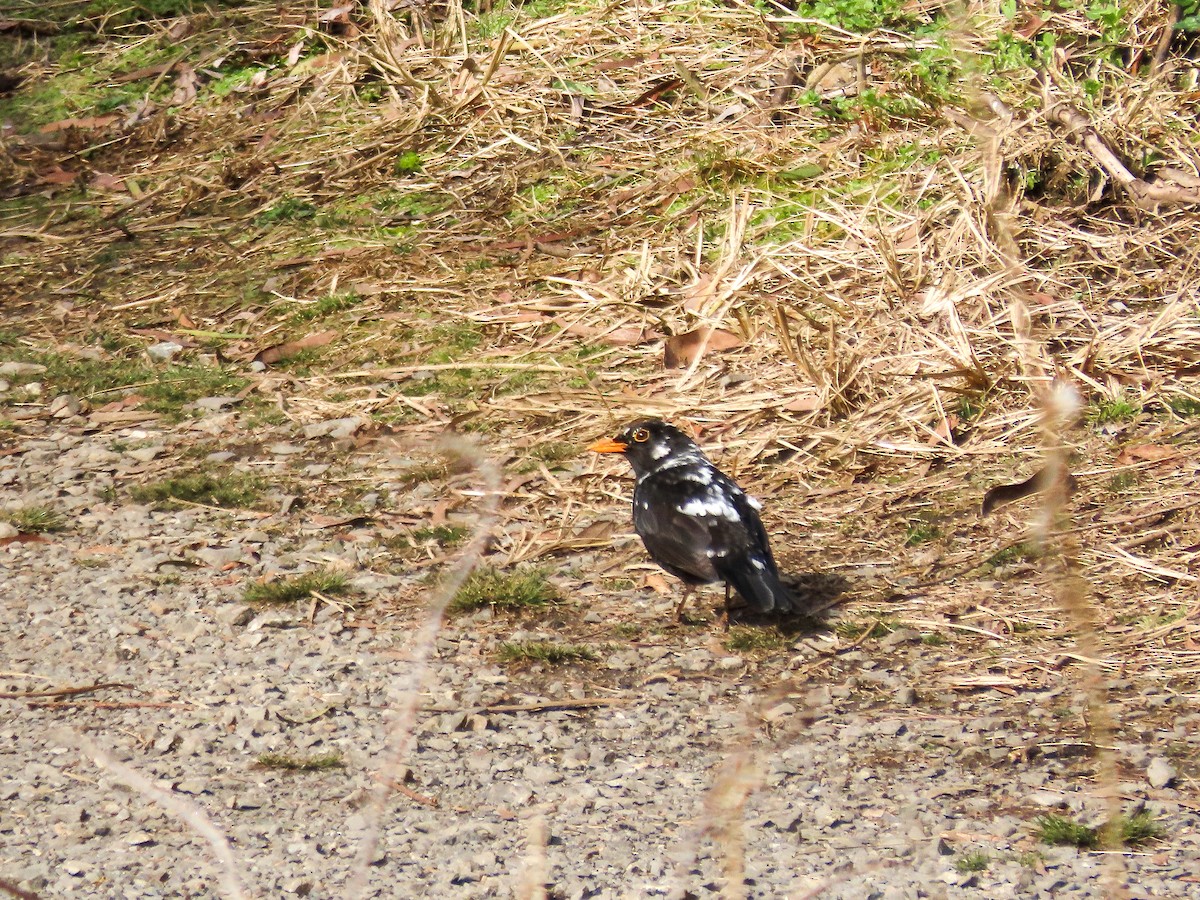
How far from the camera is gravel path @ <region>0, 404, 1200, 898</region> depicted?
407cm

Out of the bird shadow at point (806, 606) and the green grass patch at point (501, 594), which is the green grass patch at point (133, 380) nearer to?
the green grass patch at point (501, 594)

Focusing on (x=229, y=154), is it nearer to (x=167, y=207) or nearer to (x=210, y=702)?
(x=167, y=207)

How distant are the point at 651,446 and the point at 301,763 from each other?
243cm

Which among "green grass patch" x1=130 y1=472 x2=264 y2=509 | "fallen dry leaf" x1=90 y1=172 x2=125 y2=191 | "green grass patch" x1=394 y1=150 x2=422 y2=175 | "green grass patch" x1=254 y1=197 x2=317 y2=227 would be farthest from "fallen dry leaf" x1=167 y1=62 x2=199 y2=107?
"green grass patch" x1=130 y1=472 x2=264 y2=509

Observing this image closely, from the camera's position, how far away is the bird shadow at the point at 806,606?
19.1 feet

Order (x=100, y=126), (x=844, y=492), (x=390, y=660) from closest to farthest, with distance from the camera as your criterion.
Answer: (x=390, y=660)
(x=844, y=492)
(x=100, y=126)

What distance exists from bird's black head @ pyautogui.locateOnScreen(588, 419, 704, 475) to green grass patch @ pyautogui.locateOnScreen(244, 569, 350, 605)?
1.36m

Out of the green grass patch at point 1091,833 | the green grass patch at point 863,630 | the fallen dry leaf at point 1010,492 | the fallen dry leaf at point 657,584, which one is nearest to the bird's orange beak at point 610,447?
the fallen dry leaf at point 657,584

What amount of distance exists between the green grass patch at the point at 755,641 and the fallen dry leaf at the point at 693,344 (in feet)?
7.73

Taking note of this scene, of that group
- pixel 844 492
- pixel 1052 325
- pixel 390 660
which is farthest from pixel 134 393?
pixel 1052 325

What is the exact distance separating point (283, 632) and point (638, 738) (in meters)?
1.59

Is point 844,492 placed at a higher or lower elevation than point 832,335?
lower

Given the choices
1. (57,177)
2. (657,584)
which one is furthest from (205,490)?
(57,177)

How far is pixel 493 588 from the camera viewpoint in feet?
19.8
